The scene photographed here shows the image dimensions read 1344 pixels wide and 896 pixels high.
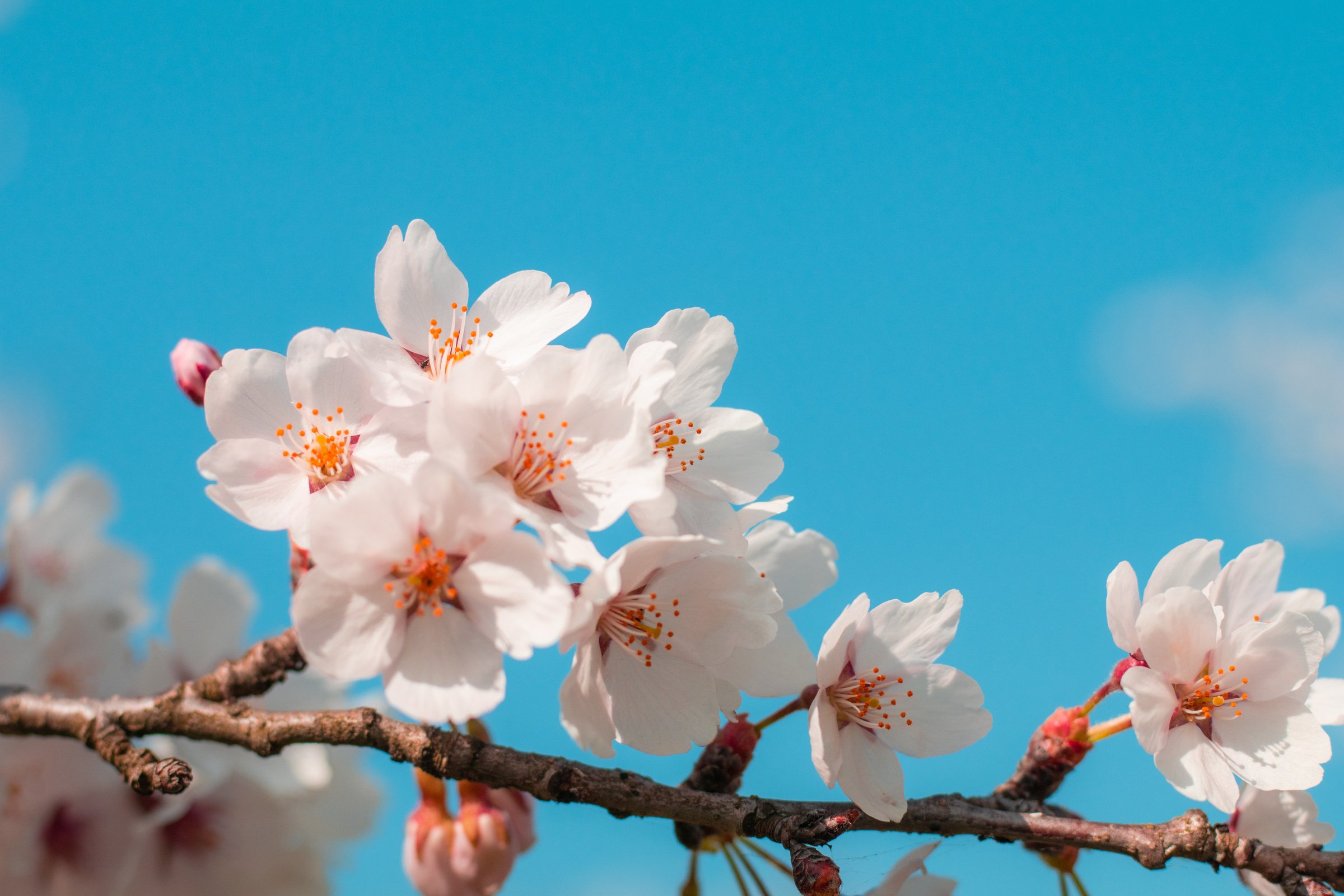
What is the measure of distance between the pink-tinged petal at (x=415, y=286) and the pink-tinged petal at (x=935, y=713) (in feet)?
3.40

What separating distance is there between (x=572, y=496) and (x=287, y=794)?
1.49 metres

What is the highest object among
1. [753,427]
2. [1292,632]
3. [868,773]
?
[753,427]

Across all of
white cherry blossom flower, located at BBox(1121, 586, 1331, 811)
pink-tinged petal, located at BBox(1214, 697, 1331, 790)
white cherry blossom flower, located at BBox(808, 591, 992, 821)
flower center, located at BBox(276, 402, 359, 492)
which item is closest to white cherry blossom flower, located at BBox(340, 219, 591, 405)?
flower center, located at BBox(276, 402, 359, 492)

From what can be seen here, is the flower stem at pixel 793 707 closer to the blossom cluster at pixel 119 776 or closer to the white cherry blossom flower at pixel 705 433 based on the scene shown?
the white cherry blossom flower at pixel 705 433

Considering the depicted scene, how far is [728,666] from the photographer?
1623mm

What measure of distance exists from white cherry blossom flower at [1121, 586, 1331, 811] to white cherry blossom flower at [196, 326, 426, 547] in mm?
1303

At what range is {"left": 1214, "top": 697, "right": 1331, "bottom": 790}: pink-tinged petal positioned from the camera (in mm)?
1658

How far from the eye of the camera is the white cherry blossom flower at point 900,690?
1651 mm

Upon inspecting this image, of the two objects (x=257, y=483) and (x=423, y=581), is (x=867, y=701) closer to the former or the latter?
(x=423, y=581)

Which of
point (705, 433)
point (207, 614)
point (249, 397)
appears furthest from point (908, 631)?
point (207, 614)

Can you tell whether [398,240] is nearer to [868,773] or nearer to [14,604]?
[868,773]

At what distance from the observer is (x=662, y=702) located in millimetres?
1557

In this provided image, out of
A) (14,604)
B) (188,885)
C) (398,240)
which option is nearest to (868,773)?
(398,240)

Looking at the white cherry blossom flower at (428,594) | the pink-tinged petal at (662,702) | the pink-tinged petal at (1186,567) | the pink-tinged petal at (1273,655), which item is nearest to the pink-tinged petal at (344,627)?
the white cherry blossom flower at (428,594)
